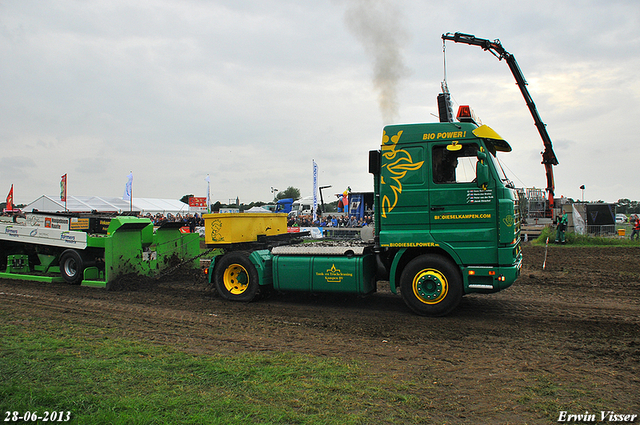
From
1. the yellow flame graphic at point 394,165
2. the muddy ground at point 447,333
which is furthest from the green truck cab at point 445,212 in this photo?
the muddy ground at point 447,333

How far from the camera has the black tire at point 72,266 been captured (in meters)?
9.59

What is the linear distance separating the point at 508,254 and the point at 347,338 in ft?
9.08

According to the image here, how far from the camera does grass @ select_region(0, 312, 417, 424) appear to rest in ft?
10.8

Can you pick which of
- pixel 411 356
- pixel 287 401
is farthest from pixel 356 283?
pixel 287 401

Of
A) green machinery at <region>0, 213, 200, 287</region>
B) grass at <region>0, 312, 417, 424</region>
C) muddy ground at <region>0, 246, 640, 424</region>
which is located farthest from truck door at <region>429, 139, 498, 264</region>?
green machinery at <region>0, 213, 200, 287</region>

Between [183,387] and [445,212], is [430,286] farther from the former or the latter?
[183,387]

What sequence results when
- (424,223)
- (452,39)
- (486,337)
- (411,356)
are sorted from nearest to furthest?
(411,356)
(486,337)
(424,223)
(452,39)

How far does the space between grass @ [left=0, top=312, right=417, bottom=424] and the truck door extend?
9.51 ft

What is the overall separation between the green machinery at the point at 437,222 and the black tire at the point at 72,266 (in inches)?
241

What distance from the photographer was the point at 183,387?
12.5 feet

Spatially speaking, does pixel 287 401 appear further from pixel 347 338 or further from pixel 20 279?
pixel 20 279

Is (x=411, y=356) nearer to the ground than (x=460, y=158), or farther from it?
nearer to the ground

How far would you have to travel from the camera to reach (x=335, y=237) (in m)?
8.92

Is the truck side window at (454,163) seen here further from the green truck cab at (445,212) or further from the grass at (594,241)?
the grass at (594,241)
